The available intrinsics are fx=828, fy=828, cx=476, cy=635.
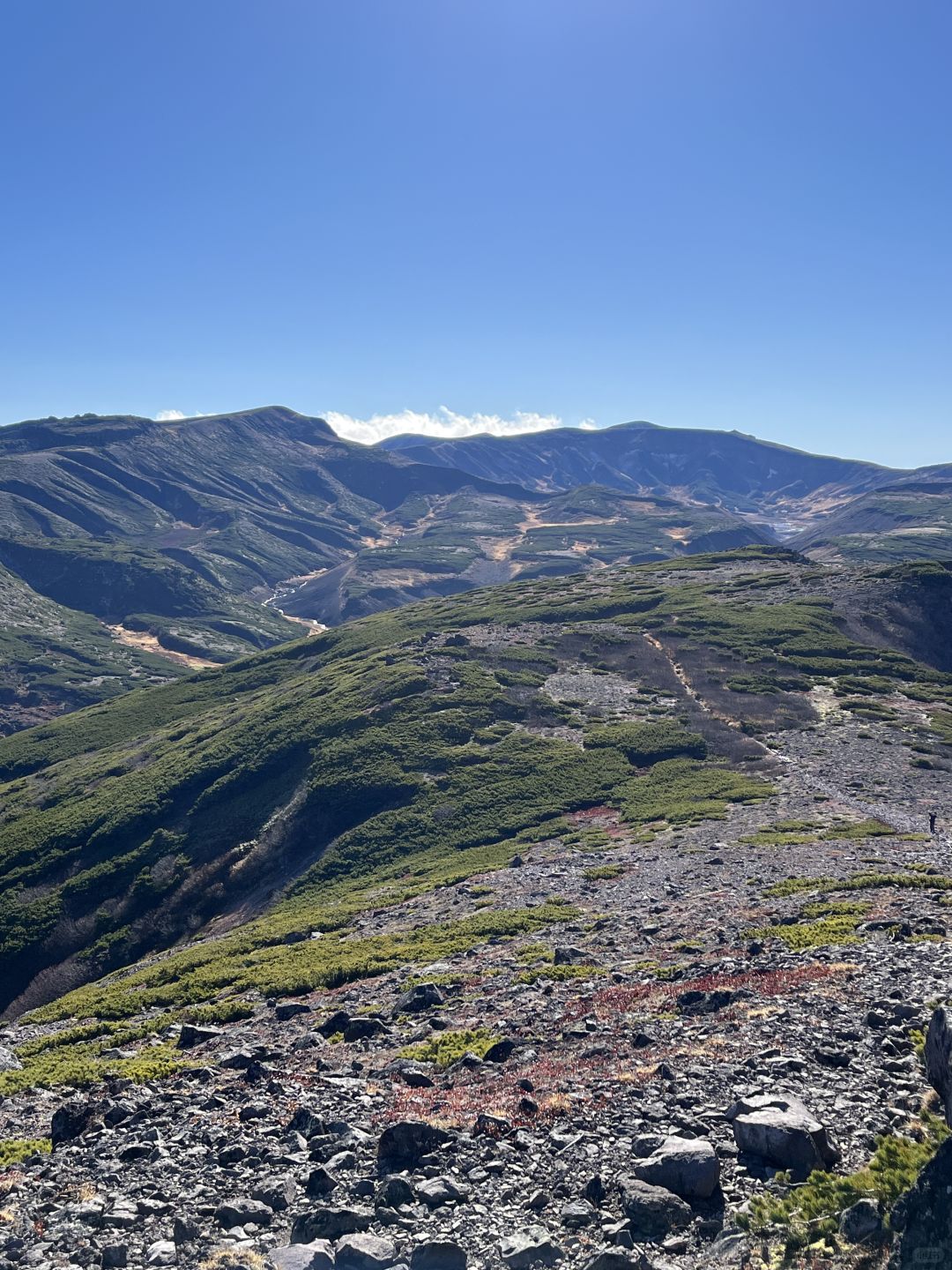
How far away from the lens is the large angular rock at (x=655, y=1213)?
39.3 ft

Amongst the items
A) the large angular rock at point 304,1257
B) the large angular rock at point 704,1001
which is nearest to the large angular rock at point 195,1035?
the large angular rock at point 704,1001

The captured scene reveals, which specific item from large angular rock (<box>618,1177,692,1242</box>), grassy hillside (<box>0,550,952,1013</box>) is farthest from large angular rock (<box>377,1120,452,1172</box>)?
grassy hillside (<box>0,550,952,1013</box>)

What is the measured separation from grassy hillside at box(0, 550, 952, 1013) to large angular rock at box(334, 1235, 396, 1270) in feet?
70.3

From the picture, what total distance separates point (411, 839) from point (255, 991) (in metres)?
30.4

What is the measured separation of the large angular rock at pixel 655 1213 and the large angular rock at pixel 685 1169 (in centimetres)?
24

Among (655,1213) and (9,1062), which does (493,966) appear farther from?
(655,1213)

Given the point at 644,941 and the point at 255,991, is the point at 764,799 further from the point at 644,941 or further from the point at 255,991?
the point at 255,991

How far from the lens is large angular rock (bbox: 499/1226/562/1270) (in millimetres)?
11742

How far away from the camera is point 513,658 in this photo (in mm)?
105938

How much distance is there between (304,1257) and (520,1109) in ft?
17.9

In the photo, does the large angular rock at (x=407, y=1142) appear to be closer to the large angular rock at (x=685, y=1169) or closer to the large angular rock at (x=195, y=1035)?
the large angular rock at (x=685, y=1169)

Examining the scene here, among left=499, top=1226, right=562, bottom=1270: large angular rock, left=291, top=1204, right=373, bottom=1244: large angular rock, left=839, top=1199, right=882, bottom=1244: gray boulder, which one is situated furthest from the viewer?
left=291, top=1204, right=373, bottom=1244: large angular rock

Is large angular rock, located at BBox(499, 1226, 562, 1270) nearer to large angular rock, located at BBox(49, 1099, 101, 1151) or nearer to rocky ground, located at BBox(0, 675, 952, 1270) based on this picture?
rocky ground, located at BBox(0, 675, 952, 1270)

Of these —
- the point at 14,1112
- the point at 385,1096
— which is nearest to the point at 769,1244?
the point at 385,1096
